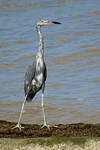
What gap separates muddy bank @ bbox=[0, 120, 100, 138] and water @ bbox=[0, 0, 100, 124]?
133 inches

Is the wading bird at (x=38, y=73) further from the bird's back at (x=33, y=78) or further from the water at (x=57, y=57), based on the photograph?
the water at (x=57, y=57)

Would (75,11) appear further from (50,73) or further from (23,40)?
(50,73)

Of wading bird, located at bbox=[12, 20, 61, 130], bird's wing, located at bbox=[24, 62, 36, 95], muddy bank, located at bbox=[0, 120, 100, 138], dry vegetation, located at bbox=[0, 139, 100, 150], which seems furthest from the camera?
bird's wing, located at bbox=[24, 62, 36, 95]

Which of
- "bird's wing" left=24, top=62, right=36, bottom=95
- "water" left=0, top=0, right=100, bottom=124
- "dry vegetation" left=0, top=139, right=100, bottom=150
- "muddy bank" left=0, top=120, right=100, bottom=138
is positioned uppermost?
"dry vegetation" left=0, top=139, right=100, bottom=150

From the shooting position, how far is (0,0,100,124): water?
38.8ft

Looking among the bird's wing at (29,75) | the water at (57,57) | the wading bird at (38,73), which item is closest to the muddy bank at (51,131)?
the wading bird at (38,73)

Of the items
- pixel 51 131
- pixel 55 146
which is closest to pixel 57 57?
pixel 51 131

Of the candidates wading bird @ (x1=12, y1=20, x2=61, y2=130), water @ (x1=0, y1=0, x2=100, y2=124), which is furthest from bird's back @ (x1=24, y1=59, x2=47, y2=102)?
water @ (x1=0, y1=0, x2=100, y2=124)

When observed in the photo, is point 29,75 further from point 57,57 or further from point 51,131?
point 57,57

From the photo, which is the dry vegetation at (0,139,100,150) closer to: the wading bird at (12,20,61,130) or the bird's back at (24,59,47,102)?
the wading bird at (12,20,61,130)

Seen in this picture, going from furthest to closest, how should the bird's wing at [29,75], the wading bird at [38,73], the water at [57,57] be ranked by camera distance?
the water at [57,57]
the bird's wing at [29,75]
the wading bird at [38,73]

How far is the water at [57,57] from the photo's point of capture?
38.8 ft

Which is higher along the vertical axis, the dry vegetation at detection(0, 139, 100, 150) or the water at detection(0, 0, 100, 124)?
the dry vegetation at detection(0, 139, 100, 150)

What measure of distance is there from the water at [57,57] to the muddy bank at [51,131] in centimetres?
338
